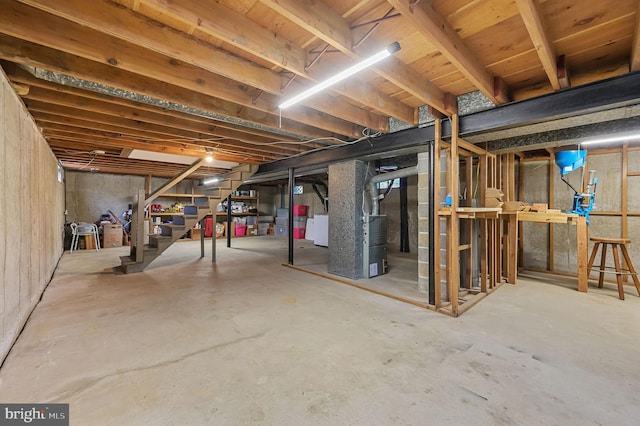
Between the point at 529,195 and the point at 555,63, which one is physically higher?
the point at 555,63

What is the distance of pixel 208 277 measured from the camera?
4.11m

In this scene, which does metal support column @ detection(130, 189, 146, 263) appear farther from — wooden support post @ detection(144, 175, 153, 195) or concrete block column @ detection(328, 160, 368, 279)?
wooden support post @ detection(144, 175, 153, 195)

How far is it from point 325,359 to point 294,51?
86.9 inches

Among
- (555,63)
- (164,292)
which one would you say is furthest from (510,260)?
(164,292)

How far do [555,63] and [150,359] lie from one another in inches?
143

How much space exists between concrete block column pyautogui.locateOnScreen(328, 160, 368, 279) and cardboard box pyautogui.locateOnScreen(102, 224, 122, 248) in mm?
6422

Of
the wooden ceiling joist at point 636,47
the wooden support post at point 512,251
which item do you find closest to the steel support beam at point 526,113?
the wooden ceiling joist at point 636,47

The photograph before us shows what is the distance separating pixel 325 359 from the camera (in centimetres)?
187

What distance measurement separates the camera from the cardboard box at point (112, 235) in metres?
7.05

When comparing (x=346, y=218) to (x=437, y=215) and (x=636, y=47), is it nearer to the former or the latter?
(x=437, y=215)

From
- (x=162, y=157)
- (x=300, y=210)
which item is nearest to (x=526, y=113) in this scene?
(x=162, y=157)

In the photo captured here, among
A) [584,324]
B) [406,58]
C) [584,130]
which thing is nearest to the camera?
[406,58]

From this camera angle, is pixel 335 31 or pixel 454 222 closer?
pixel 335 31

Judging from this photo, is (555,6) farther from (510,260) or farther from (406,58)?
(510,260)
